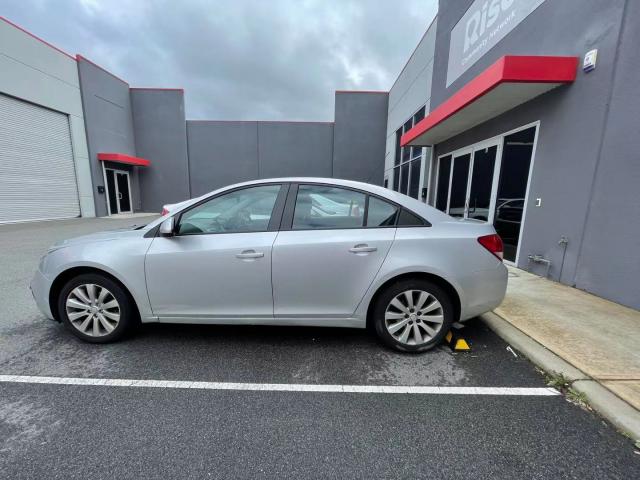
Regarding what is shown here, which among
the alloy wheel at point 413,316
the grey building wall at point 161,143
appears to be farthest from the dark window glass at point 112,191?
the alloy wheel at point 413,316

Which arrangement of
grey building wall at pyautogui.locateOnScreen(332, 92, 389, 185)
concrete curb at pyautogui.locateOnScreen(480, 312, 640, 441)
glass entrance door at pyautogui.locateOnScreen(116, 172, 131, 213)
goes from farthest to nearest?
grey building wall at pyautogui.locateOnScreen(332, 92, 389, 185) → glass entrance door at pyautogui.locateOnScreen(116, 172, 131, 213) → concrete curb at pyautogui.locateOnScreen(480, 312, 640, 441)

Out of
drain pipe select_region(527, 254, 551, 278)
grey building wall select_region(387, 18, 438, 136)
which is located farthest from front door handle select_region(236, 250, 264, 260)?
grey building wall select_region(387, 18, 438, 136)

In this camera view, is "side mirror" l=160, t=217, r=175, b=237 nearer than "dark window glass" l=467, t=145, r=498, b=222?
Yes

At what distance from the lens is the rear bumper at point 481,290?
2834mm

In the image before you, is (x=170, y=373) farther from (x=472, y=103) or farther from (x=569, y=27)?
(x=569, y=27)

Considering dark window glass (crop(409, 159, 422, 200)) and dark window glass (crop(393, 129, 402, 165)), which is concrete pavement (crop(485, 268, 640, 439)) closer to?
dark window glass (crop(409, 159, 422, 200))

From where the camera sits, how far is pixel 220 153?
21.7 m

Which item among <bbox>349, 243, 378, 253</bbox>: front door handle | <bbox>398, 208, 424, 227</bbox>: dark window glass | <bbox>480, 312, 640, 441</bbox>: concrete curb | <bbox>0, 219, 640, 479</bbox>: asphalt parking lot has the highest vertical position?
<bbox>398, 208, 424, 227</bbox>: dark window glass

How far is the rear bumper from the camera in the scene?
2834 millimetres

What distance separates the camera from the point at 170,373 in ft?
8.50

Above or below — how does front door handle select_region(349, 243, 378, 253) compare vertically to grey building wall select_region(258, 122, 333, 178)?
below

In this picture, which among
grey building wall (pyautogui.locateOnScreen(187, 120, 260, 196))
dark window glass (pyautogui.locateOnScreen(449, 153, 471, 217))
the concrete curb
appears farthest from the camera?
grey building wall (pyautogui.locateOnScreen(187, 120, 260, 196))

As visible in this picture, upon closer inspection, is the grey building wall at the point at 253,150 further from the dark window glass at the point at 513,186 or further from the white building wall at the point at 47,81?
the dark window glass at the point at 513,186

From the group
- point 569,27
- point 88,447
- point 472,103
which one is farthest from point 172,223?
point 569,27
